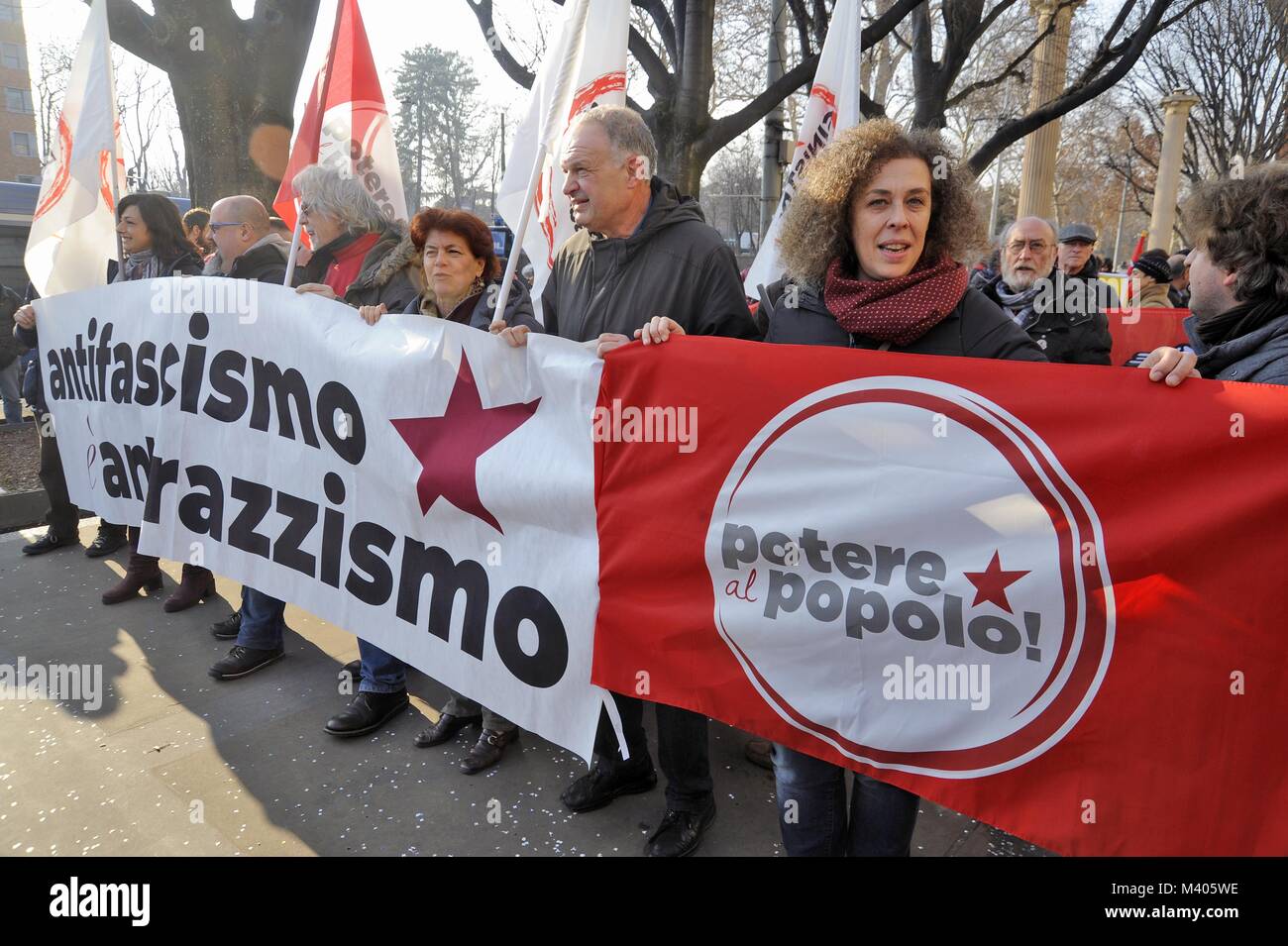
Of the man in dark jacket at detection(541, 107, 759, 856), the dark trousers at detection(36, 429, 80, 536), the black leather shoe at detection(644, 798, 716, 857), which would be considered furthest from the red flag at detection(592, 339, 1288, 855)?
the dark trousers at detection(36, 429, 80, 536)

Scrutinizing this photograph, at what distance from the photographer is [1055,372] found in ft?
6.29

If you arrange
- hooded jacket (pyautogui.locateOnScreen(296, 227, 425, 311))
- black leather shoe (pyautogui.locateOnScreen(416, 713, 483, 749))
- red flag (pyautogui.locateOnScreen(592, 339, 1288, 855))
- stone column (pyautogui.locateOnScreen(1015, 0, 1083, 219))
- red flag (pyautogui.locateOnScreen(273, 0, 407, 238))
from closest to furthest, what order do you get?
red flag (pyautogui.locateOnScreen(592, 339, 1288, 855))
black leather shoe (pyautogui.locateOnScreen(416, 713, 483, 749))
hooded jacket (pyautogui.locateOnScreen(296, 227, 425, 311))
red flag (pyautogui.locateOnScreen(273, 0, 407, 238))
stone column (pyautogui.locateOnScreen(1015, 0, 1083, 219))

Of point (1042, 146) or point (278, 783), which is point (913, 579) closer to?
point (278, 783)

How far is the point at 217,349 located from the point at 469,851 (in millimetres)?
2321

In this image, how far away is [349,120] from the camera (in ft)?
14.5

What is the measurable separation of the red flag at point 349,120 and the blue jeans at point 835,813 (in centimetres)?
351

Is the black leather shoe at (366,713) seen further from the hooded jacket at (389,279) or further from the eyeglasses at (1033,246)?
the eyeglasses at (1033,246)

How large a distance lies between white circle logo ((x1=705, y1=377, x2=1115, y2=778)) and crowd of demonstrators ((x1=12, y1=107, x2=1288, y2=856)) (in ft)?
0.58

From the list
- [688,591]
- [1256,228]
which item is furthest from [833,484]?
[1256,228]

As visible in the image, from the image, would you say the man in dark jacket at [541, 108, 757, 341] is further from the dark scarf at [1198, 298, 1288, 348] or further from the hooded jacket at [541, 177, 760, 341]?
the dark scarf at [1198, 298, 1288, 348]

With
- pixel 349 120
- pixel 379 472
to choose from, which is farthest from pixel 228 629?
pixel 349 120

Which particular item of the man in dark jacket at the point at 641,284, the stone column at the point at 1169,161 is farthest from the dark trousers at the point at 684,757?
the stone column at the point at 1169,161

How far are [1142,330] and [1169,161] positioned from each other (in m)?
16.8

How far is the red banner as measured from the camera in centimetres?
599
